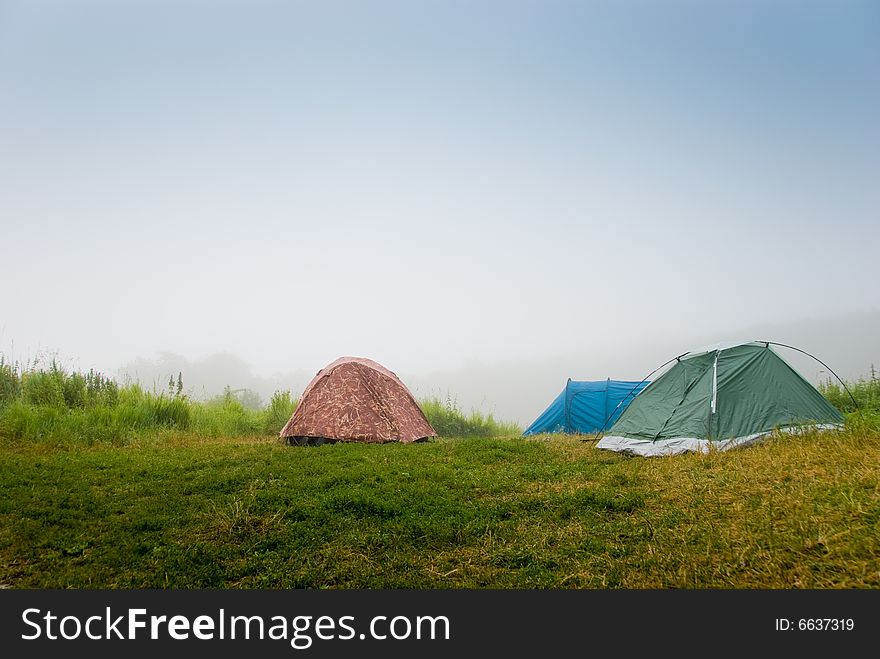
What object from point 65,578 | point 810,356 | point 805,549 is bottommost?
point 65,578

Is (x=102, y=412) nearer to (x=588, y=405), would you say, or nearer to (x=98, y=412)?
(x=98, y=412)

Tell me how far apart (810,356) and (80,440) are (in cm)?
1765

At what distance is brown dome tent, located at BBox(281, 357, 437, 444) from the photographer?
1452 centimetres

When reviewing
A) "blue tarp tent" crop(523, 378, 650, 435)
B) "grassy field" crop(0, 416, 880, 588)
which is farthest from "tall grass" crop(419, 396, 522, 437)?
"grassy field" crop(0, 416, 880, 588)

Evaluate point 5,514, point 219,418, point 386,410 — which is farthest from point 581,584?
point 219,418

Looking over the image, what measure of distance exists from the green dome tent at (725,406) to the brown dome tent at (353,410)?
5.55 m

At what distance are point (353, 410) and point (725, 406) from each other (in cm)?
923

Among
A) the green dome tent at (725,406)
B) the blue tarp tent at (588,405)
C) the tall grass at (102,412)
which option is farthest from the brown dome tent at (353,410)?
the blue tarp tent at (588,405)

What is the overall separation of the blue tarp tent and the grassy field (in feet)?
30.7

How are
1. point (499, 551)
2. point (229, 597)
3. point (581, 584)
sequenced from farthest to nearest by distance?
1. point (499, 551)
2. point (581, 584)
3. point (229, 597)

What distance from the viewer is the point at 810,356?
521 inches

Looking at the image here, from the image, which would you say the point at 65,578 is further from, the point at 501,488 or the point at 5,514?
the point at 501,488

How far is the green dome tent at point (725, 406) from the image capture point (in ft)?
36.3

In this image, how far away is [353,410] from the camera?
49.2 feet
